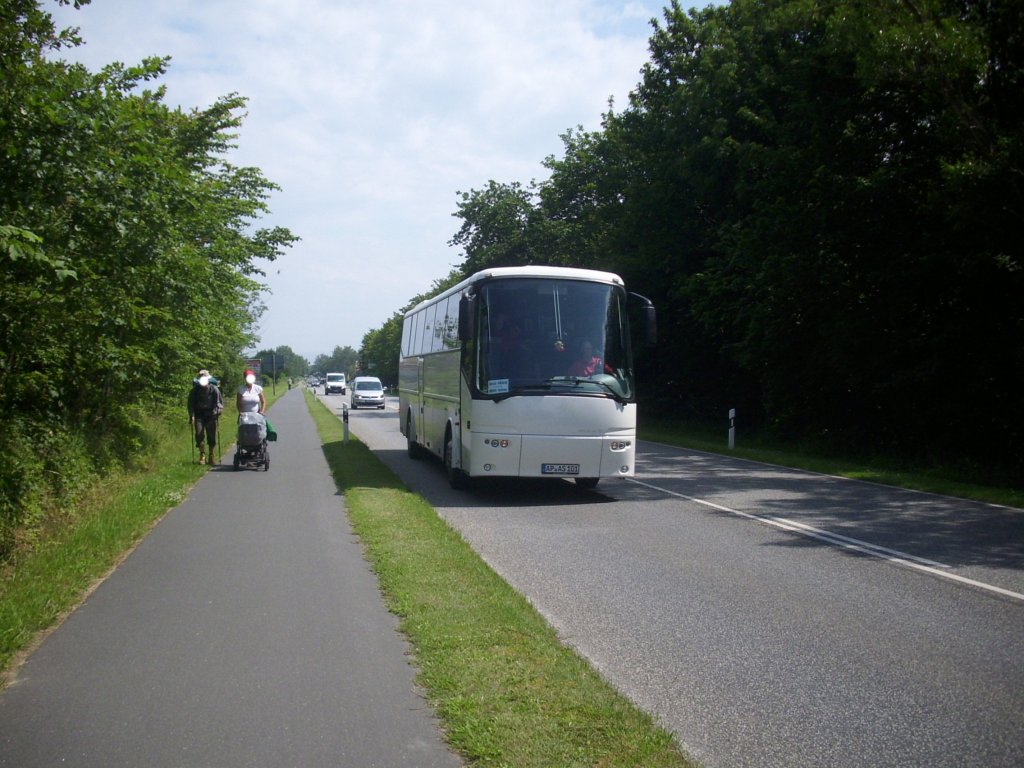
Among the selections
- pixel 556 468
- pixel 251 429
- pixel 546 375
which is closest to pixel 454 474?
pixel 556 468

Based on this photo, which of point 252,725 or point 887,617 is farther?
point 887,617

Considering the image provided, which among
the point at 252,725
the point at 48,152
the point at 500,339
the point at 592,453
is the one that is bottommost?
the point at 252,725

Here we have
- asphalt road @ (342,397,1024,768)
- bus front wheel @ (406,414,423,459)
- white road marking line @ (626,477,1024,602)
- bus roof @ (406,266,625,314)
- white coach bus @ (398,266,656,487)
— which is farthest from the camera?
bus front wheel @ (406,414,423,459)

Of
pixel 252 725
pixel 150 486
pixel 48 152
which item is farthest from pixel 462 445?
pixel 252 725

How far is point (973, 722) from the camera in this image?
477 centimetres

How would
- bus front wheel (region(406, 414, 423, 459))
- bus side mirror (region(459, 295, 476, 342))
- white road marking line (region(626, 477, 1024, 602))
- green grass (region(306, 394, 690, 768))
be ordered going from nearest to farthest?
green grass (region(306, 394, 690, 768)) → white road marking line (region(626, 477, 1024, 602)) → bus side mirror (region(459, 295, 476, 342)) → bus front wheel (region(406, 414, 423, 459))

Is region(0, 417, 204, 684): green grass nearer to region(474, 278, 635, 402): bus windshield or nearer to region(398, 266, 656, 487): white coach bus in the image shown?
region(398, 266, 656, 487): white coach bus

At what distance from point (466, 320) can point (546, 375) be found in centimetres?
138

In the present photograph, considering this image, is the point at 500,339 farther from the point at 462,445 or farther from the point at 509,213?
the point at 509,213

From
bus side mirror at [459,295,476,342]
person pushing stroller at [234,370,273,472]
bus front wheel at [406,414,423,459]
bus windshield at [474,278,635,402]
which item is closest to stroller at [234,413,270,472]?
person pushing stroller at [234,370,273,472]

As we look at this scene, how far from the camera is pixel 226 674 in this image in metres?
5.47

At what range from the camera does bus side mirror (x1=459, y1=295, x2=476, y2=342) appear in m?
13.6

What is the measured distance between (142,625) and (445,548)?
11.0 ft

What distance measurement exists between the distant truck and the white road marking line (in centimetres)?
8029
